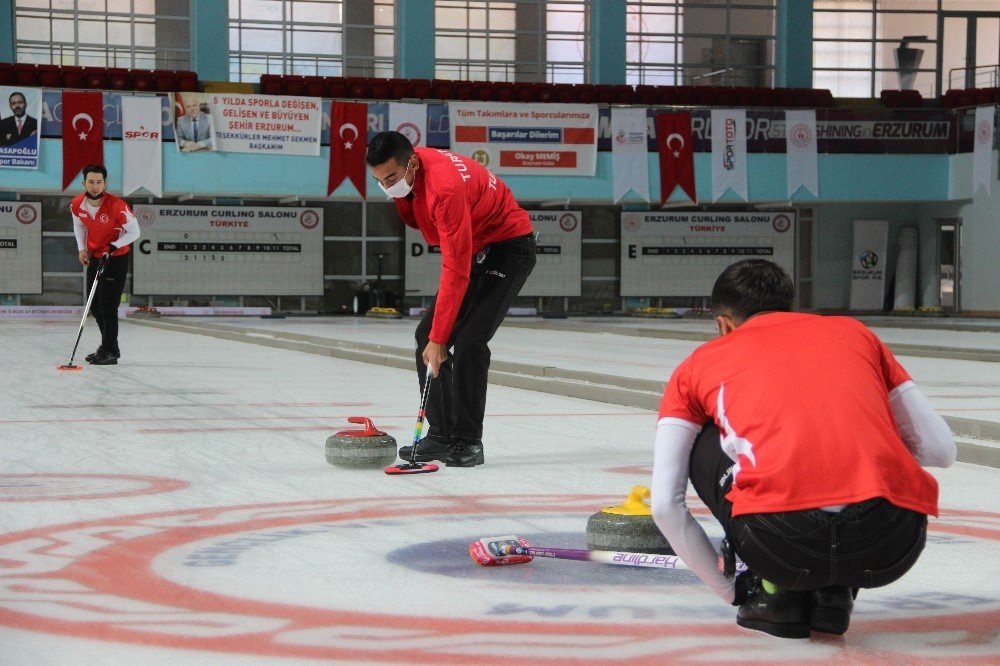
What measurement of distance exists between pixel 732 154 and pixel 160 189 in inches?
434

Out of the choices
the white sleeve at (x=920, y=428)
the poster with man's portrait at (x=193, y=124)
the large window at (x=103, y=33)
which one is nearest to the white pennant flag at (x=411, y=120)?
the poster with man's portrait at (x=193, y=124)

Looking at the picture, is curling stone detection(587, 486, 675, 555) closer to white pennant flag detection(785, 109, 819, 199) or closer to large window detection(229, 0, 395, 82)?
white pennant flag detection(785, 109, 819, 199)

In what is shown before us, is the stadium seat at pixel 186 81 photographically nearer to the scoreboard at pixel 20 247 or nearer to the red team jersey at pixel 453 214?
the scoreboard at pixel 20 247

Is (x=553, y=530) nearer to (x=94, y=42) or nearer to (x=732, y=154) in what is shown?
(x=732, y=154)

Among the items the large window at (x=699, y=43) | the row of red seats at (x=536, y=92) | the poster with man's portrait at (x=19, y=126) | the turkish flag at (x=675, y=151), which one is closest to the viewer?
the poster with man's portrait at (x=19, y=126)

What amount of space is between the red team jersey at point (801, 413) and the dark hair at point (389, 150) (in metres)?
2.38

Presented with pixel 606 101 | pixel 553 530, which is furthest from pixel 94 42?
pixel 553 530

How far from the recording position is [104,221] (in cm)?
1031

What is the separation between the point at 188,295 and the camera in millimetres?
27016

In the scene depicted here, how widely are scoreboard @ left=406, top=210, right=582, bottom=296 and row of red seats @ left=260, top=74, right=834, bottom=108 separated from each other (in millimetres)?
2724

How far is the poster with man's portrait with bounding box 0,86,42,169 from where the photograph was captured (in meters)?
23.1

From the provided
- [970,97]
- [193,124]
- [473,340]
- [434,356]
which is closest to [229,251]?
[193,124]

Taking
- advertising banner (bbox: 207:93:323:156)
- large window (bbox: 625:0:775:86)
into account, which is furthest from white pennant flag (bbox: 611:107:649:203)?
advertising banner (bbox: 207:93:323:156)

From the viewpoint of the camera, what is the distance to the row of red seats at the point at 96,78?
24.9 m
